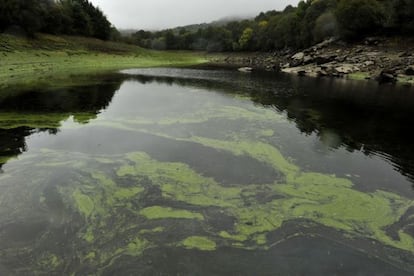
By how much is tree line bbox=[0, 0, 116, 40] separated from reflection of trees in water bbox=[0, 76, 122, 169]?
142ft

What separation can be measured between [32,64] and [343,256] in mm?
43128

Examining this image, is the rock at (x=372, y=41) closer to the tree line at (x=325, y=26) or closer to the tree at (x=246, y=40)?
the tree line at (x=325, y=26)

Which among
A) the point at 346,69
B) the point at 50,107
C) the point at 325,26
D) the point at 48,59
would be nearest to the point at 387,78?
the point at 346,69

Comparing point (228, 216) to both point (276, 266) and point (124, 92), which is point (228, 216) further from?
point (124, 92)

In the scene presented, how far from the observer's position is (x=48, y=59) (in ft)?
143

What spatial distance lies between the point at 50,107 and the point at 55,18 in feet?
197

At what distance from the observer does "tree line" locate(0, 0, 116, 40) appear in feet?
181

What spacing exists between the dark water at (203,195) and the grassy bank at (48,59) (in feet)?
59.7

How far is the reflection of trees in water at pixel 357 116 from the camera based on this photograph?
11.2 metres

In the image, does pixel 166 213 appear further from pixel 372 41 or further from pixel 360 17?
pixel 360 17

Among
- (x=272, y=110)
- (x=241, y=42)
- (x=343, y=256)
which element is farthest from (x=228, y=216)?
(x=241, y=42)

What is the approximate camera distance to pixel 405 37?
4334 centimetres

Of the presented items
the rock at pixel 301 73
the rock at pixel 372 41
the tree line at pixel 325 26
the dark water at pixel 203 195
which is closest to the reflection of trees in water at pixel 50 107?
the dark water at pixel 203 195

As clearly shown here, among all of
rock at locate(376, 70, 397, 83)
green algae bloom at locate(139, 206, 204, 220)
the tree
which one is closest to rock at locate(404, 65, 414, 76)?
rock at locate(376, 70, 397, 83)
